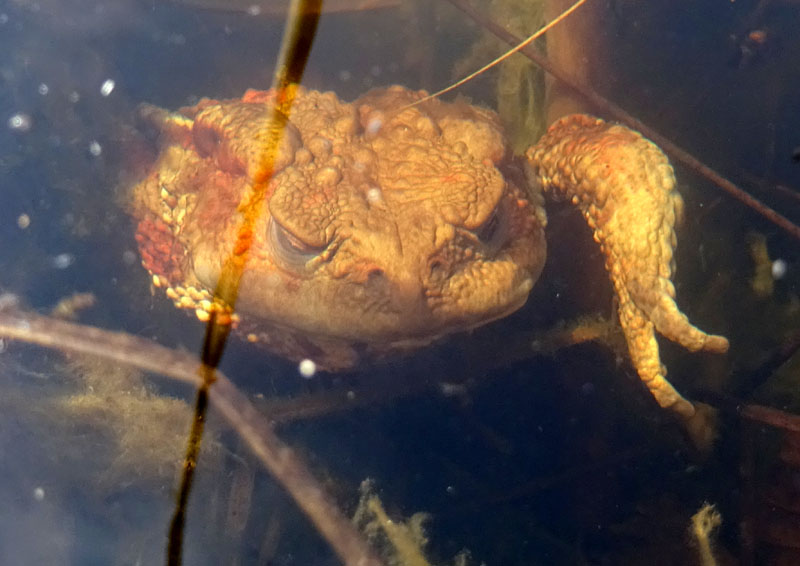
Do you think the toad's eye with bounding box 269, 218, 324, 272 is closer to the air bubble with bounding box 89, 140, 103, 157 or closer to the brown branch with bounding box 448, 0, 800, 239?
the brown branch with bounding box 448, 0, 800, 239

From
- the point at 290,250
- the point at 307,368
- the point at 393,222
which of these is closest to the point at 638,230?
the point at 393,222

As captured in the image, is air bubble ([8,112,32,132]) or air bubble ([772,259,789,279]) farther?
air bubble ([8,112,32,132])

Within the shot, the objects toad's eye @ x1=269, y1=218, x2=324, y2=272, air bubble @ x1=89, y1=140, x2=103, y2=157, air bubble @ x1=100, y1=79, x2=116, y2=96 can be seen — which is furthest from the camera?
air bubble @ x1=100, y1=79, x2=116, y2=96

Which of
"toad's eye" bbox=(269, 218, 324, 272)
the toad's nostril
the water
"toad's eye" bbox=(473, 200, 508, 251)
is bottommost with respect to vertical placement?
the water

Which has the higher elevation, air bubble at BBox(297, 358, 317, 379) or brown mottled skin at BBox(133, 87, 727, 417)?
brown mottled skin at BBox(133, 87, 727, 417)

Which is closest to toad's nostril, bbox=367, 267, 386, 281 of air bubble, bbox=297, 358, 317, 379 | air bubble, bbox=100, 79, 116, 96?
air bubble, bbox=297, 358, 317, 379

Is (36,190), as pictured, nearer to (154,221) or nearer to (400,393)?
(154,221)

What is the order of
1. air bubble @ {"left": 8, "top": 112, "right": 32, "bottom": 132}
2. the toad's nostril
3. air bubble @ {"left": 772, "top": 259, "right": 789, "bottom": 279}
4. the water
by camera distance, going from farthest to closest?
1. air bubble @ {"left": 8, "top": 112, "right": 32, "bottom": 132}
2. air bubble @ {"left": 772, "top": 259, "right": 789, "bottom": 279}
3. the water
4. the toad's nostril

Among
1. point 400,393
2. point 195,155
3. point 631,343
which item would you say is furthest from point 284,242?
point 631,343
